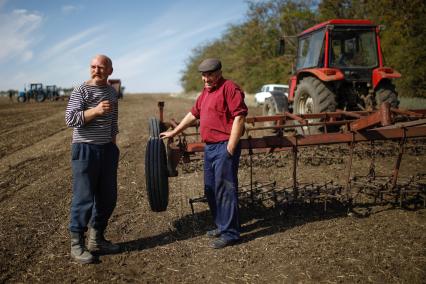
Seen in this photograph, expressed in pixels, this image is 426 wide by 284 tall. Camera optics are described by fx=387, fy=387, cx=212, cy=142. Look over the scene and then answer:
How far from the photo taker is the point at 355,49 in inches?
324

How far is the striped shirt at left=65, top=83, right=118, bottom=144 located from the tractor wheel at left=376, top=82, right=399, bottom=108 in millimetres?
5774

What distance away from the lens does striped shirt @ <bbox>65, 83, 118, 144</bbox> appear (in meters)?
3.38

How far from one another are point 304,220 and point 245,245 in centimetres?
89

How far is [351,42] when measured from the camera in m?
8.24

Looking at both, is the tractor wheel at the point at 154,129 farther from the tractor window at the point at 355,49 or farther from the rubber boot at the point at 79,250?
the tractor window at the point at 355,49

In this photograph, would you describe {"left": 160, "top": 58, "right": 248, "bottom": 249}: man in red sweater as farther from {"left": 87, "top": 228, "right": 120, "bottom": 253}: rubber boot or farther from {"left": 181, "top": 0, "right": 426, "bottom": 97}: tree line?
{"left": 181, "top": 0, "right": 426, "bottom": 97}: tree line

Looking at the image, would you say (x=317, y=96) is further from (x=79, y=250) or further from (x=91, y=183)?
(x=79, y=250)

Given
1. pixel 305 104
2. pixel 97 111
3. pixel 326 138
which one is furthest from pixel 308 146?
pixel 305 104

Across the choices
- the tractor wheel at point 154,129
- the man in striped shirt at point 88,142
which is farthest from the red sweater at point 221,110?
the man in striped shirt at point 88,142

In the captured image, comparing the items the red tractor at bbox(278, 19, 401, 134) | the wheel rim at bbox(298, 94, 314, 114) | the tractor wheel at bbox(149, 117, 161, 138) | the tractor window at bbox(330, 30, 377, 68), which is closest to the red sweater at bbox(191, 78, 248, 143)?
the tractor wheel at bbox(149, 117, 161, 138)

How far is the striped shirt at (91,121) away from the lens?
338 cm

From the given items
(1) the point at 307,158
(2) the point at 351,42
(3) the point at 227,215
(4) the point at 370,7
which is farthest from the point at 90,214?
(4) the point at 370,7

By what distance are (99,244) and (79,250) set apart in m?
0.21

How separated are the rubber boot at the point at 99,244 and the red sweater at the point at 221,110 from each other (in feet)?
4.39
